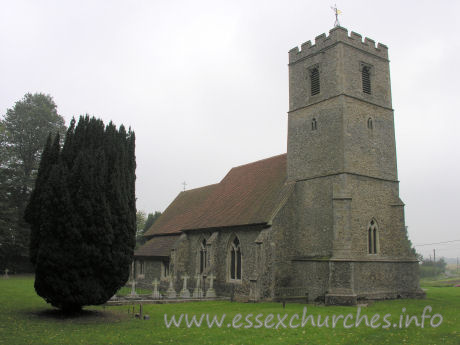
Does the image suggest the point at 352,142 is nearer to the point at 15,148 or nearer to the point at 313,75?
the point at 313,75

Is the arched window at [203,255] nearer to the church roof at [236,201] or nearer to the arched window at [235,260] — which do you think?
the church roof at [236,201]

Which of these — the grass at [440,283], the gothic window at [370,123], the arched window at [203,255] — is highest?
the gothic window at [370,123]

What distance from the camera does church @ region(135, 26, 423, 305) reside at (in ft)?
71.8

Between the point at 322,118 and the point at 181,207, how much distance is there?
17689mm

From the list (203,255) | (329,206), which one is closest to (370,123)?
(329,206)

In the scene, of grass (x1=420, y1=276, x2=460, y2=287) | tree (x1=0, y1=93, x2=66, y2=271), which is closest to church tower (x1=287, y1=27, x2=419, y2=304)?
grass (x1=420, y1=276, x2=460, y2=287)

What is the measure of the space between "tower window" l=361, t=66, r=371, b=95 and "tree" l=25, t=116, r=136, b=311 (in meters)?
15.2

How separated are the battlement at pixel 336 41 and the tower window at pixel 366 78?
114 centimetres

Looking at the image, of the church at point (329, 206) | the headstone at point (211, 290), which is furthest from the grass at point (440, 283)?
the headstone at point (211, 290)

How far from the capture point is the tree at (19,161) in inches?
1609

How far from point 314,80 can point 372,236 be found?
993 cm

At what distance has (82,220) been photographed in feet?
51.0

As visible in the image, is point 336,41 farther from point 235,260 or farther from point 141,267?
point 141,267

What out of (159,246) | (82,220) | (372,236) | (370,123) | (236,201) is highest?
(370,123)
